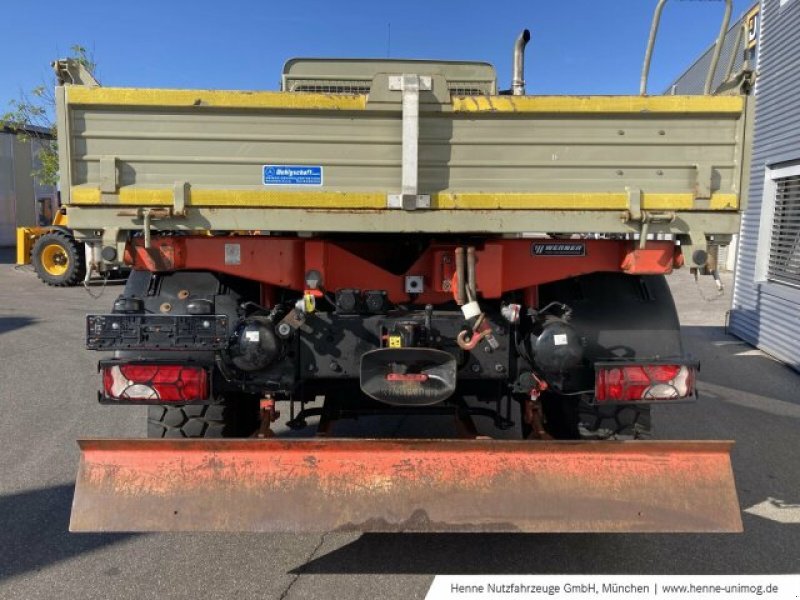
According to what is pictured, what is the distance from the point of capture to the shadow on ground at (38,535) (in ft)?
10.2

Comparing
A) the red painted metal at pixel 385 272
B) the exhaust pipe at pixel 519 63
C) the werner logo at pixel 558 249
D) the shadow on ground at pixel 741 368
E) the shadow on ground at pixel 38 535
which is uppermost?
the exhaust pipe at pixel 519 63

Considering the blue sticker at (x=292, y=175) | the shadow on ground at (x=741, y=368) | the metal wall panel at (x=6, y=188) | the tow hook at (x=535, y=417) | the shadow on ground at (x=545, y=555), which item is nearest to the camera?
the blue sticker at (x=292, y=175)

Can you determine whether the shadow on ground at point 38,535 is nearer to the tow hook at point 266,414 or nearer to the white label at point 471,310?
the tow hook at point 266,414

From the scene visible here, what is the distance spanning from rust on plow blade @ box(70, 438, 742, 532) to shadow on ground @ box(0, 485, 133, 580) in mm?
580

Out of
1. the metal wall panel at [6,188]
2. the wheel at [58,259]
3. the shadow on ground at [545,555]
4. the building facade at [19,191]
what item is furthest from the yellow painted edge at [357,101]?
the metal wall panel at [6,188]

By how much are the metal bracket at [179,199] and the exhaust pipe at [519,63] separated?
1.85 m

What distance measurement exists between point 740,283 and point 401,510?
835 cm

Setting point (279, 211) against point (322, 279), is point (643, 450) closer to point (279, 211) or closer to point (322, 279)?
point (322, 279)

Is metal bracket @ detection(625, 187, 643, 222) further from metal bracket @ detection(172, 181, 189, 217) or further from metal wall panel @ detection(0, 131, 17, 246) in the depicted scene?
metal wall panel @ detection(0, 131, 17, 246)

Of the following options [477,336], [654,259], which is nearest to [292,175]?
[477,336]

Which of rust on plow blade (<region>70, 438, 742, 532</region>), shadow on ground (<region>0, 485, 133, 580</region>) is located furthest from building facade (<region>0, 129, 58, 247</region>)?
rust on plow blade (<region>70, 438, 742, 532</region>)

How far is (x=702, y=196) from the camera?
9.19 ft

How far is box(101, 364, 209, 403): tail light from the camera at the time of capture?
9.73 ft

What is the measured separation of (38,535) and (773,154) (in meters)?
8.91
